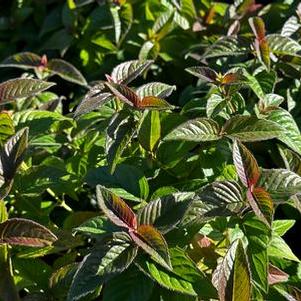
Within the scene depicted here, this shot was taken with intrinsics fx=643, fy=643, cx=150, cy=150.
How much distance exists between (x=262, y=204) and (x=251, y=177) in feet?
0.26

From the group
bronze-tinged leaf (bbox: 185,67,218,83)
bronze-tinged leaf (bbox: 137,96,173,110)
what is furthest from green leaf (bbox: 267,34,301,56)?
bronze-tinged leaf (bbox: 137,96,173,110)

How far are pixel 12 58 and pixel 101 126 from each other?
0.61 metres

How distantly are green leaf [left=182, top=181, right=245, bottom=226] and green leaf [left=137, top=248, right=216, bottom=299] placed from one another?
0.26 ft

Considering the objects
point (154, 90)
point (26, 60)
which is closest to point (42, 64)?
point (26, 60)

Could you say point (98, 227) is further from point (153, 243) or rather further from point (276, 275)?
point (276, 275)

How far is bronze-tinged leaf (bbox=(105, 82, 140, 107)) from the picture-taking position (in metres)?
1.35

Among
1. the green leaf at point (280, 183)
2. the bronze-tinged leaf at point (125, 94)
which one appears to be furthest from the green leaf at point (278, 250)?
the bronze-tinged leaf at point (125, 94)

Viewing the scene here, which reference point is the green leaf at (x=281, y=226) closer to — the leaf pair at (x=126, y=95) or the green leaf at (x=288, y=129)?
the green leaf at (x=288, y=129)

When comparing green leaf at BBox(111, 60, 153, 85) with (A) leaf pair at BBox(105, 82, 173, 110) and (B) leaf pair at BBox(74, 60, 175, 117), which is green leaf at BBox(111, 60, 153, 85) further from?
(A) leaf pair at BBox(105, 82, 173, 110)

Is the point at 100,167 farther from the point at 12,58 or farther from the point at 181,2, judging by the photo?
the point at 181,2

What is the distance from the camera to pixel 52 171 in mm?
1454

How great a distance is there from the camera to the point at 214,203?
1215 mm

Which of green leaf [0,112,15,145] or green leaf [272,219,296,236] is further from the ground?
green leaf [0,112,15,145]

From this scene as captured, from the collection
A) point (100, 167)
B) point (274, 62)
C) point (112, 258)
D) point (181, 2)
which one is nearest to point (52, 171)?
point (100, 167)
